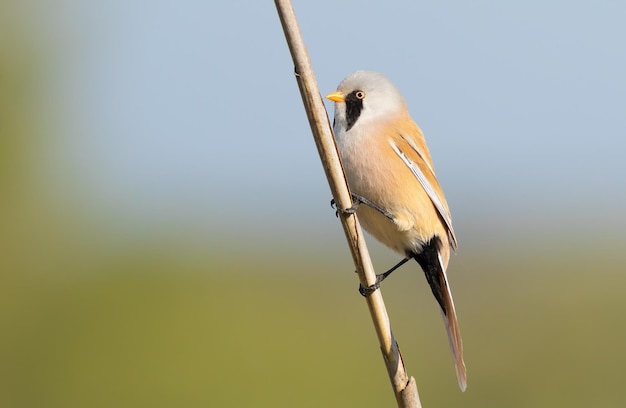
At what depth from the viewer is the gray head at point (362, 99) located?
3.88m

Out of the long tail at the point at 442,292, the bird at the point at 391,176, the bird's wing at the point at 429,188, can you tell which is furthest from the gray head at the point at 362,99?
the long tail at the point at 442,292

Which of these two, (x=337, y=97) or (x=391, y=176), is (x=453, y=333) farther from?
(x=337, y=97)

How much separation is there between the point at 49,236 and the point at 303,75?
1220cm

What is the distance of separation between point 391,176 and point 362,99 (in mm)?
376

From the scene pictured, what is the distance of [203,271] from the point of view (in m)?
13.4

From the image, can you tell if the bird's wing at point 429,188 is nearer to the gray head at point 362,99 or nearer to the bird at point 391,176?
the bird at point 391,176

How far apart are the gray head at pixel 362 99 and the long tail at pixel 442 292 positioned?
59 cm

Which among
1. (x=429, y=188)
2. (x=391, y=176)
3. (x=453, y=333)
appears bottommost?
(x=453, y=333)

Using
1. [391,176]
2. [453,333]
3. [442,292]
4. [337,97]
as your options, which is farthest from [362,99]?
[453,333]

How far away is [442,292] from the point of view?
3680mm

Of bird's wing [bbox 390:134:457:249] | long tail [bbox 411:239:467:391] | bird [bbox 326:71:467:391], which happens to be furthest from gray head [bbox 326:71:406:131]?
long tail [bbox 411:239:467:391]

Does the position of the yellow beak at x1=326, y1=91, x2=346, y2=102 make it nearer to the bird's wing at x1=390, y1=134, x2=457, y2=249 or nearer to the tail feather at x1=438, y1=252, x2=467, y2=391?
the bird's wing at x1=390, y1=134, x2=457, y2=249

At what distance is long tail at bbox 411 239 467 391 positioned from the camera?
10.5 feet

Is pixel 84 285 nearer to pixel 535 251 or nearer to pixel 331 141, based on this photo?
pixel 331 141
